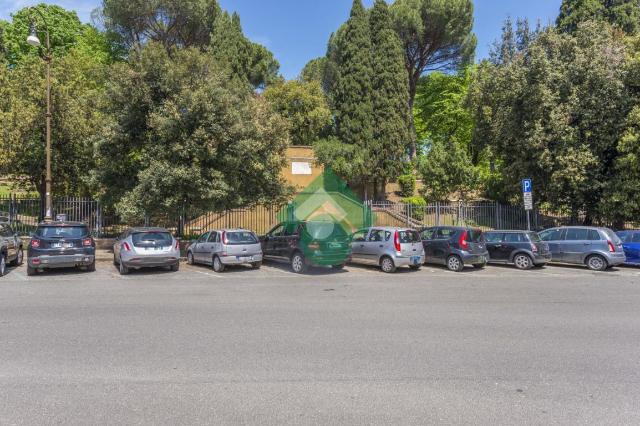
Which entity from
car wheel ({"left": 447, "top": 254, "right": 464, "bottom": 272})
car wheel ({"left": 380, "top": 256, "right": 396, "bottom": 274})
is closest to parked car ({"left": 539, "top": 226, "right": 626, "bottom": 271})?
car wheel ({"left": 447, "top": 254, "right": 464, "bottom": 272})

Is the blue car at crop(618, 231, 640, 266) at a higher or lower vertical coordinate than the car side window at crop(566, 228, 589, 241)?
lower

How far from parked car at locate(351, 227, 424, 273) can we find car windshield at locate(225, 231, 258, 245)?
3.88 meters

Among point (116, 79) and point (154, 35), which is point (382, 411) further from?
point (154, 35)

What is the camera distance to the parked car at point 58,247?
1284 cm

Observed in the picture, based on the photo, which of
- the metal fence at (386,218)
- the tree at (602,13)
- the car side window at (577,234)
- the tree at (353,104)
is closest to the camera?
the car side window at (577,234)

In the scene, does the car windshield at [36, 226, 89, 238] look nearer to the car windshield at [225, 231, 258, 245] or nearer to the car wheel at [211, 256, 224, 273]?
the car wheel at [211, 256, 224, 273]

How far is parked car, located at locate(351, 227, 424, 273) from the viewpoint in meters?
14.4

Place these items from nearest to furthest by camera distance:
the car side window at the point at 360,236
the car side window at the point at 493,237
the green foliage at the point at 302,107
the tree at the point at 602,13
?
the car side window at the point at 360,236, the car side window at the point at 493,237, the tree at the point at 602,13, the green foliage at the point at 302,107

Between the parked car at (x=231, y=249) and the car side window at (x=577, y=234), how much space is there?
1168cm

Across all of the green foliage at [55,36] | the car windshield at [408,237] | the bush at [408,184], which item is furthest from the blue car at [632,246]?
the green foliage at [55,36]

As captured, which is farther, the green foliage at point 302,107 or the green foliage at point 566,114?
the green foliage at point 302,107

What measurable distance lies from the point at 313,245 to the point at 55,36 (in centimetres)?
3993

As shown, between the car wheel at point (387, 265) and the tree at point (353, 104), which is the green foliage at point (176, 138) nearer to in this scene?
the car wheel at point (387, 265)

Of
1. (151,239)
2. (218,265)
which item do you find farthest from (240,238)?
(151,239)
